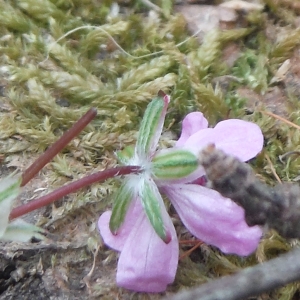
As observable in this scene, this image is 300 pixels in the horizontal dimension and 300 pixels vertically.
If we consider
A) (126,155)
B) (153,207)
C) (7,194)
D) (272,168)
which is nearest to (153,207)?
(153,207)

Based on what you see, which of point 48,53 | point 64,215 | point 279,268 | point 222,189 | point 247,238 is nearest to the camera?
point 279,268

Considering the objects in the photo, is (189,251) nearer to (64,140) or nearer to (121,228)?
(121,228)

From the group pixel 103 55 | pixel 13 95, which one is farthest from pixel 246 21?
pixel 13 95

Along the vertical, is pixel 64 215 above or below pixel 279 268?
below

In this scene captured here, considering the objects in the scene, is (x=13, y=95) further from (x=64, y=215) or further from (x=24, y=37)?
(x=64, y=215)

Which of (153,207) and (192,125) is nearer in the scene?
(153,207)

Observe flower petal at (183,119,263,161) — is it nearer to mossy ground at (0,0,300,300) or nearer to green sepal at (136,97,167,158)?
green sepal at (136,97,167,158)

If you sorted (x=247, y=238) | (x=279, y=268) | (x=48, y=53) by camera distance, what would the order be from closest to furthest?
(x=279, y=268)
(x=247, y=238)
(x=48, y=53)
